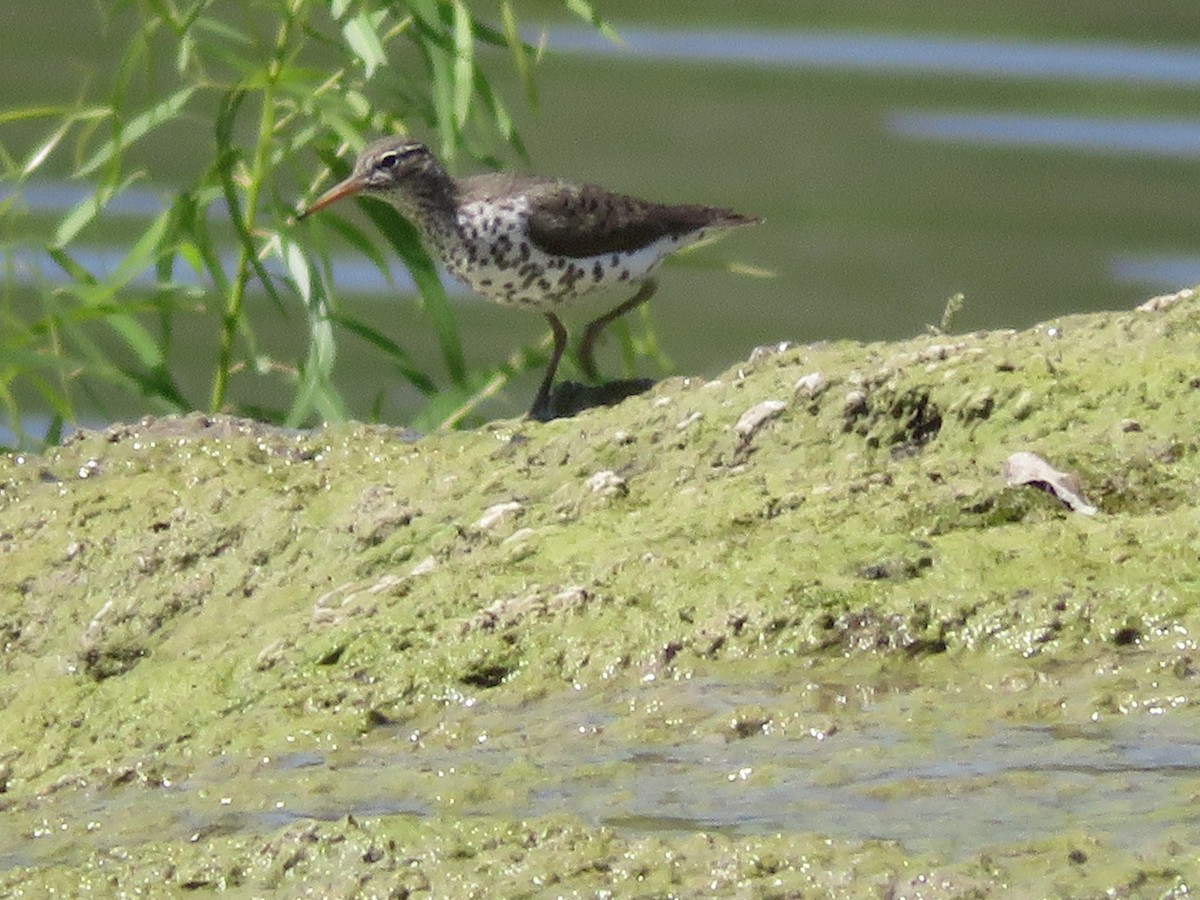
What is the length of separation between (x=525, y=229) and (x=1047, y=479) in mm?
2843

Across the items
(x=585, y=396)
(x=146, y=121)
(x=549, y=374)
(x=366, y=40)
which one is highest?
(x=366, y=40)

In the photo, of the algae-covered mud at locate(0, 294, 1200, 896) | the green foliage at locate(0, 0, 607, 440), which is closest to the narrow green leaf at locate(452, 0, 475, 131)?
the green foliage at locate(0, 0, 607, 440)

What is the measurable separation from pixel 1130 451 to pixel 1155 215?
9.05 meters

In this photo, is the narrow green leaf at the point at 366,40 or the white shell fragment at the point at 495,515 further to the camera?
the narrow green leaf at the point at 366,40

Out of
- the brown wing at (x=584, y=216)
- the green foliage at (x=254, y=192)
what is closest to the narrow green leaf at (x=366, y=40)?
the green foliage at (x=254, y=192)

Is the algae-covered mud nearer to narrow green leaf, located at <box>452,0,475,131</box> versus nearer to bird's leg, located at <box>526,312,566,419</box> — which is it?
bird's leg, located at <box>526,312,566,419</box>

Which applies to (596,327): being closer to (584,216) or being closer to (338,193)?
(584,216)

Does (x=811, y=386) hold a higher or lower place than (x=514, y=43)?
lower

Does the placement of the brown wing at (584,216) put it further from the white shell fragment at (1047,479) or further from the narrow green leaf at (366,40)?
the white shell fragment at (1047,479)

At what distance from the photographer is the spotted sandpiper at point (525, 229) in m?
6.48

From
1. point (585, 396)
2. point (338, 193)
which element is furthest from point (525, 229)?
point (585, 396)

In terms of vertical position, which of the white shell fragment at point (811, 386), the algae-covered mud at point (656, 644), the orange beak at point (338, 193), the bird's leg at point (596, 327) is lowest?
the bird's leg at point (596, 327)

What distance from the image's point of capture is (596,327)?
670 centimetres

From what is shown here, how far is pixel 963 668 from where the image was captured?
3.41 m
